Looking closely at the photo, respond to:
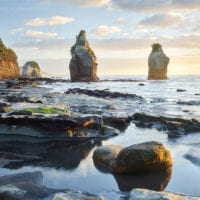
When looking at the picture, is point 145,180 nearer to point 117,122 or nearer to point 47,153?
point 47,153

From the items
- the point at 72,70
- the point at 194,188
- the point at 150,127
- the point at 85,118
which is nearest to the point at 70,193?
the point at 194,188

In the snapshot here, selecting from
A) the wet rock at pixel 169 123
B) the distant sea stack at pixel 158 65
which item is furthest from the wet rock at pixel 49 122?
the distant sea stack at pixel 158 65

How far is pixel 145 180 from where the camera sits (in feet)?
24.2

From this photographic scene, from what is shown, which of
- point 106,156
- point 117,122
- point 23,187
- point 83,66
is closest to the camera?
point 23,187

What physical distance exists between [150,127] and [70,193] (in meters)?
9.19

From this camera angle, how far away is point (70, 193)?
6.11 meters

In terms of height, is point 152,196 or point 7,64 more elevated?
point 7,64

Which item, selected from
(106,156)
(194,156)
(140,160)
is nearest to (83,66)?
(194,156)

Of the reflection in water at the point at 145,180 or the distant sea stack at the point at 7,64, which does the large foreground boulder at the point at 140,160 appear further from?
the distant sea stack at the point at 7,64

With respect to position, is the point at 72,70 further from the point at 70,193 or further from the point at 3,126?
the point at 70,193

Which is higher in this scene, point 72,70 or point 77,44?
point 77,44

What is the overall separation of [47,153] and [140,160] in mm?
3145

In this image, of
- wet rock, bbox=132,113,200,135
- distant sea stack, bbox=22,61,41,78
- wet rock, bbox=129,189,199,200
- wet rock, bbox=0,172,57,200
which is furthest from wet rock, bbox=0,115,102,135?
distant sea stack, bbox=22,61,41,78

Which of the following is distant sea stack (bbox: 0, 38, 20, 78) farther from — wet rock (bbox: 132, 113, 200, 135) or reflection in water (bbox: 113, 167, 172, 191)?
reflection in water (bbox: 113, 167, 172, 191)
